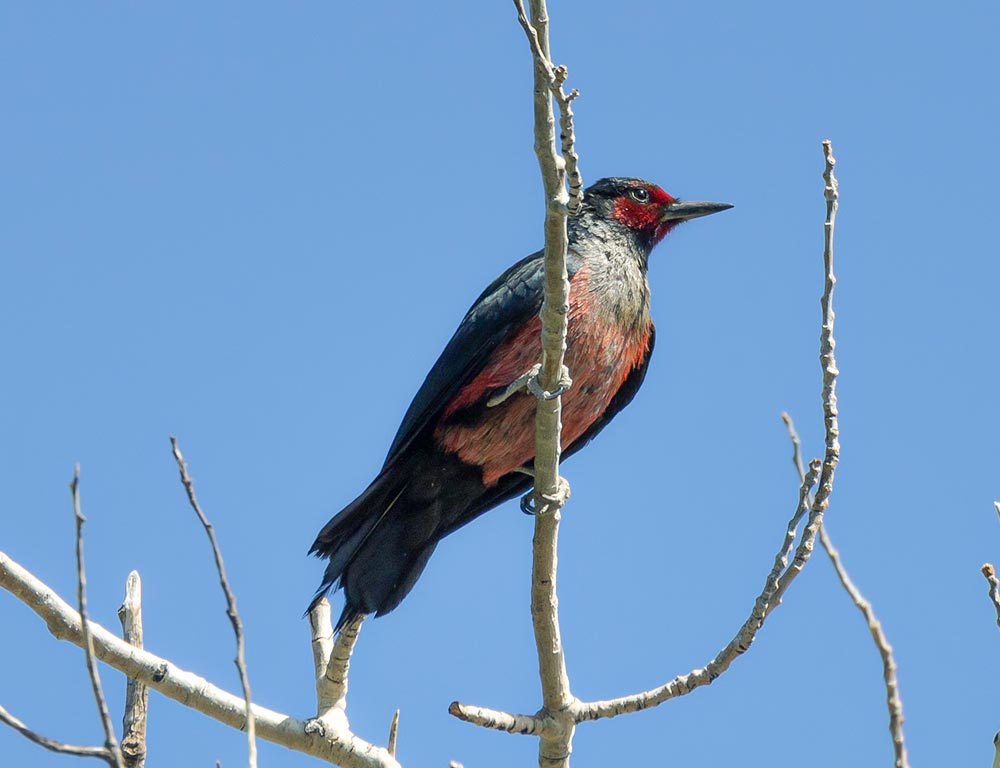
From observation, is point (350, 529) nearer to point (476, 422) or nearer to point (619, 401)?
point (476, 422)

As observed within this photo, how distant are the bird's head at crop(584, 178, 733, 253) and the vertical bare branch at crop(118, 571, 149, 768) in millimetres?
2947

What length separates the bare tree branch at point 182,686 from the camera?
4141mm

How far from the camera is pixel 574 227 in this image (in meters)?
6.38

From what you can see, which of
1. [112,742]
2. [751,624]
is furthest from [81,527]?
[751,624]

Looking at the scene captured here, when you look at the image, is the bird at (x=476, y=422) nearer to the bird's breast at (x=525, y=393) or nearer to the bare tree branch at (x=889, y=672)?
the bird's breast at (x=525, y=393)

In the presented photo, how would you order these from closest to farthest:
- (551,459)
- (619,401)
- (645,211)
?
(551,459), (619,401), (645,211)

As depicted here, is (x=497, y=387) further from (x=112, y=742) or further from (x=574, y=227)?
(x=112, y=742)

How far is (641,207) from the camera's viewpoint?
264 inches

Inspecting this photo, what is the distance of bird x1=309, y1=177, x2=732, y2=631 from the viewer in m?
5.51

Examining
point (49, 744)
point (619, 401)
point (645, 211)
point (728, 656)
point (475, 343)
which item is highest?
point (645, 211)

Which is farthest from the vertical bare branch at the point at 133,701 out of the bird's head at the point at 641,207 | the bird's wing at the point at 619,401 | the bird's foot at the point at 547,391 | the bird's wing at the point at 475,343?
the bird's head at the point at 641,207

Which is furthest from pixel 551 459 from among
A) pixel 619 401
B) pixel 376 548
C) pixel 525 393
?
pixel 619 401

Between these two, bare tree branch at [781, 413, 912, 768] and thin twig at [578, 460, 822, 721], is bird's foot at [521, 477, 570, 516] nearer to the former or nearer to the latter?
thin twig at [578, 460, 822, 721]

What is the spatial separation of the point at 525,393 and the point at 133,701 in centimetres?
199
